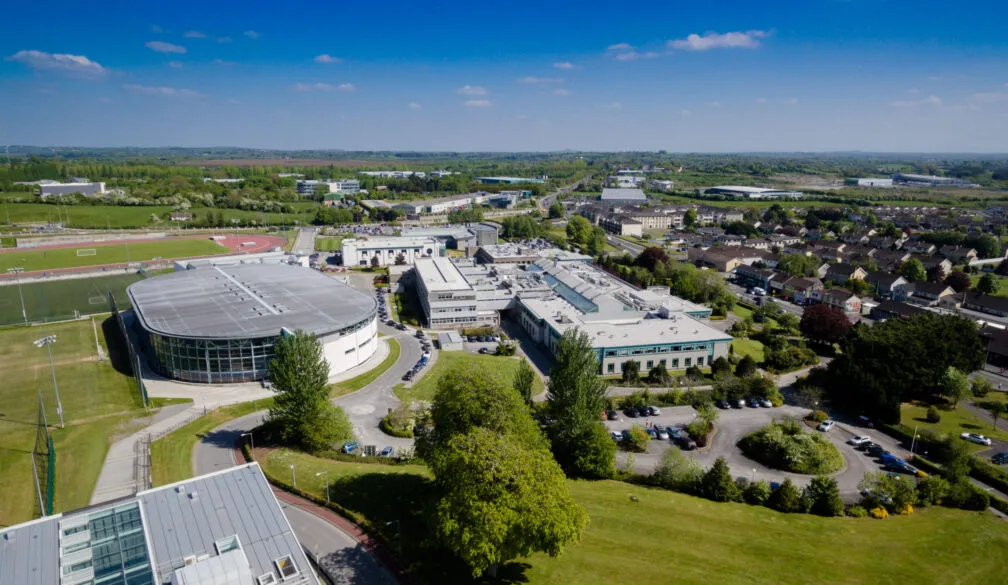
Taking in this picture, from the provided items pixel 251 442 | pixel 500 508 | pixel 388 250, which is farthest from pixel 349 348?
pixel 388 250

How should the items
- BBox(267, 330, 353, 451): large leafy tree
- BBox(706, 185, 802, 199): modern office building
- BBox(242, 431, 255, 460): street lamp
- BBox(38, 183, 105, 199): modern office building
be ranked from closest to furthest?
BBox(267, 330, 353, 451): large leafy tree < BBox(242, 431, 255, 460): street lamp < BBox(38, 183, 105, 199): modern office building < BBox(706, 185, 802, 199): modern office building

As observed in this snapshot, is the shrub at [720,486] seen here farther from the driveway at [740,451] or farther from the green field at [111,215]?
the green field at [111,215]

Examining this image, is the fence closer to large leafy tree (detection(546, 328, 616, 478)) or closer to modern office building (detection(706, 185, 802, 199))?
large leafy tree (detection(546, 328, 616, 478))

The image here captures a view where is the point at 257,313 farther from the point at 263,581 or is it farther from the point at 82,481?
the point at 263,581

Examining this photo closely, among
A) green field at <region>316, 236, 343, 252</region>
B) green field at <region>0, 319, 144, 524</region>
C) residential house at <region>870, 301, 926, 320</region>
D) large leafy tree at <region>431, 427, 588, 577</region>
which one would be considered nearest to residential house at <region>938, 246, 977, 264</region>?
residential house at <region>870, 301, 926, 320</region>

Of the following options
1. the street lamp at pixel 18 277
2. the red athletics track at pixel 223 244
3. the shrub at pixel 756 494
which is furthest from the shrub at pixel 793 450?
the red athletics track at pixel 223 244
